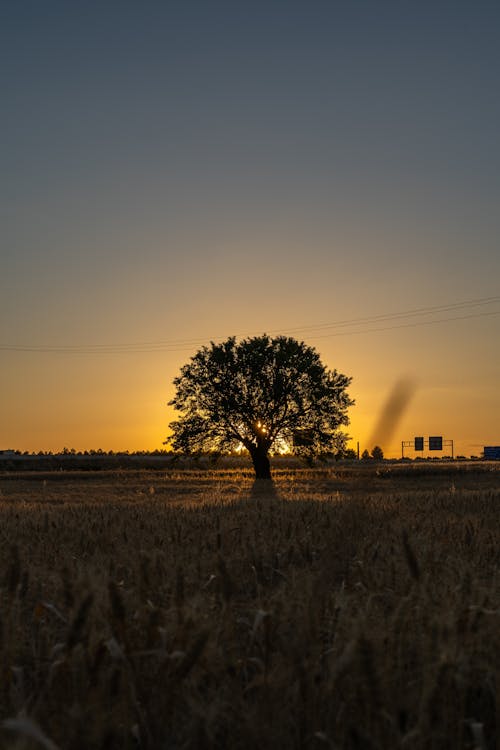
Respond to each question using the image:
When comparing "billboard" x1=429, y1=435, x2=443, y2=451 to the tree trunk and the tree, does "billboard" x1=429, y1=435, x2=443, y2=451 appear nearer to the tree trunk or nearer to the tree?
the tree trunk

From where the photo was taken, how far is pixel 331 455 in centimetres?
5084

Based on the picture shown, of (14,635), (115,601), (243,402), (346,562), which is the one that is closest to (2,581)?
(14,635)

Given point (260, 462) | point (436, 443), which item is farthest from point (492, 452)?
point (260, 462)

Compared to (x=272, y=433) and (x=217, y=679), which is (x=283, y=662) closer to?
(x=217, y=679)

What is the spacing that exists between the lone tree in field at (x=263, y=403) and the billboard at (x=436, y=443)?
320ft

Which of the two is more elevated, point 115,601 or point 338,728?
point 115,601

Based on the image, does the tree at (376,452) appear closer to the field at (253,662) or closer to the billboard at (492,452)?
the field at (253,662)

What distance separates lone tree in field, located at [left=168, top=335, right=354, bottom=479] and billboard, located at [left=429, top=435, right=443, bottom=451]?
9763 centimetres

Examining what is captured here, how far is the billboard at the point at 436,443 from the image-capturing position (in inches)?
5709

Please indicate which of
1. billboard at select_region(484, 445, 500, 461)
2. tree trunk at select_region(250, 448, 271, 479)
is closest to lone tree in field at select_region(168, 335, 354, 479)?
tree trunk at select_region(250, 448, 271, 479)

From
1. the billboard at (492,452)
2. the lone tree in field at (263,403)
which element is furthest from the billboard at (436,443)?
the lone tree in field at (263,403)

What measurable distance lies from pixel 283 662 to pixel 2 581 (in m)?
3.15

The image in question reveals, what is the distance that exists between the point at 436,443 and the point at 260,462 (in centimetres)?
10035

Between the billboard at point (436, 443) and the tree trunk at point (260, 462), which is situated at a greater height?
the billboard at point (436, 443)
